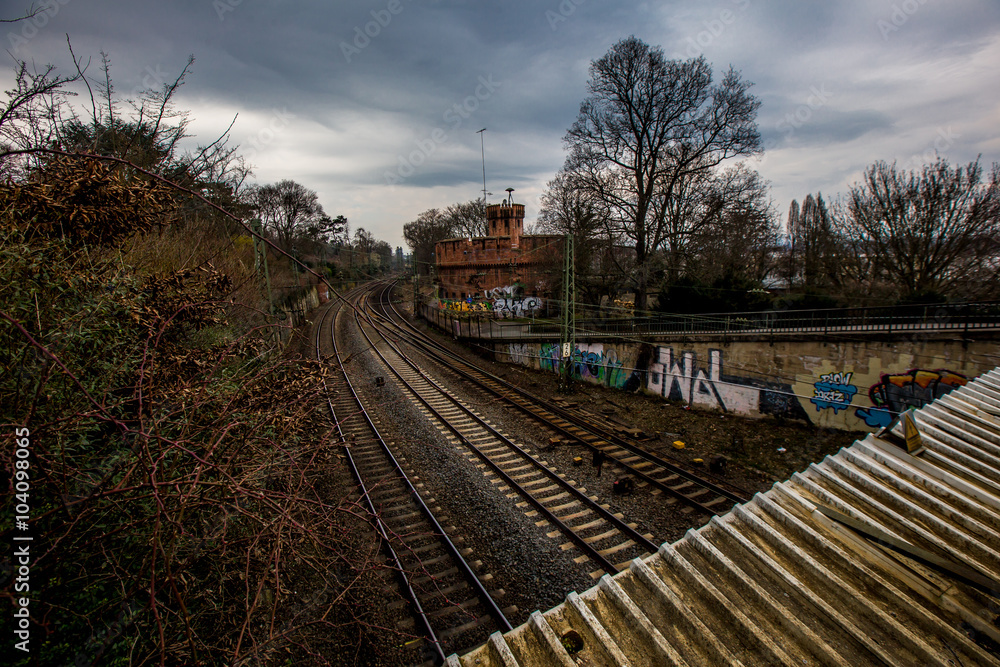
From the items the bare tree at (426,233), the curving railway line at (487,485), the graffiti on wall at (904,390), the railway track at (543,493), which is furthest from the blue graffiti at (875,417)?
the bare tree at (426,233)

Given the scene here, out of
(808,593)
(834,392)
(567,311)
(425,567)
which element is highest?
(567,311)

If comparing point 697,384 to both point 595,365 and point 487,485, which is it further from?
point 487,485

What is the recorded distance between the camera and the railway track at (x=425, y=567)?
16.0ft

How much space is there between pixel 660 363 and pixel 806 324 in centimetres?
501

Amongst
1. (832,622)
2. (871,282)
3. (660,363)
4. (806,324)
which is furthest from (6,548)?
(871,282)

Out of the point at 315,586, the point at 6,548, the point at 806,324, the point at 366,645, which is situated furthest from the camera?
the point at 806,324

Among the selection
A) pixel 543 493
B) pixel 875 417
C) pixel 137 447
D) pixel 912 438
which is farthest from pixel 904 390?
pixel 137 447

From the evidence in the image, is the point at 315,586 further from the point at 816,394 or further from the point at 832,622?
the point at 816,394

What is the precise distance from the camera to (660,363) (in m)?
16.3

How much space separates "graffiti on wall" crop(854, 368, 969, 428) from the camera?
465 inches

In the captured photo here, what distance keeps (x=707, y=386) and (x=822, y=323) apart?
14.6 feet

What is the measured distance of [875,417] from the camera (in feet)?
40.3

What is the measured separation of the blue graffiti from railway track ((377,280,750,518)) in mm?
7244

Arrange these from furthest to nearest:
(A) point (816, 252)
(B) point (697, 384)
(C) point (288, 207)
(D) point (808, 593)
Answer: (C) point (288, 207)
(A) point (816, 252)
(B) point (697, 384)
(D) point (808, 593)
